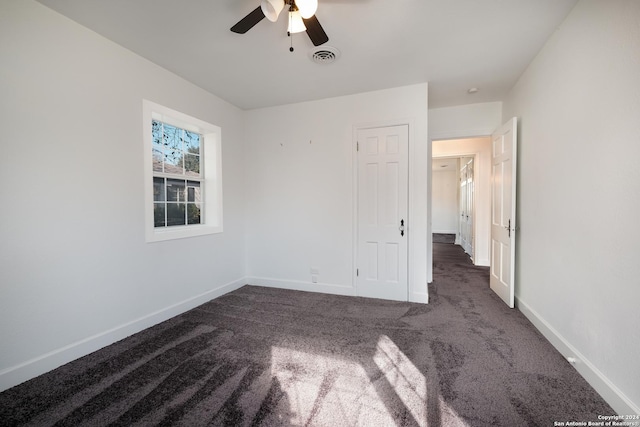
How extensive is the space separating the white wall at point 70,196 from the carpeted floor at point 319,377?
0.25 m

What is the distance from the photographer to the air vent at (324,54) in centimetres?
252

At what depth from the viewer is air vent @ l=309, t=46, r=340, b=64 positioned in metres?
2.52

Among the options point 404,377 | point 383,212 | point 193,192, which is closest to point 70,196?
point 193,192

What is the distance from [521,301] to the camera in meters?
3.05

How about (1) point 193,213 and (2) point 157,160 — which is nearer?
(2) point 157,160

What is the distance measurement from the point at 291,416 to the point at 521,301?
2887 mm

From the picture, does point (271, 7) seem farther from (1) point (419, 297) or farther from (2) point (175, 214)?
(1) point (419, 297)

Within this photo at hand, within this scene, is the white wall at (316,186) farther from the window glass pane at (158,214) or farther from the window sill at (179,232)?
the window glass pane at (158,214)

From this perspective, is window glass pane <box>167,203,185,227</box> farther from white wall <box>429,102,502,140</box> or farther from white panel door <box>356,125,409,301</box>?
white wall <box>429,102,502,140</box>

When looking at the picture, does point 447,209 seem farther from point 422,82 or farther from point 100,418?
point 100,418

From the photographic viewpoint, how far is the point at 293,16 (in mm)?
1983

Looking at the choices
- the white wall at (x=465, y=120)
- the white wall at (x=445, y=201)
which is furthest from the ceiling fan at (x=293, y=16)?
the white wall at (x=445, y=201)

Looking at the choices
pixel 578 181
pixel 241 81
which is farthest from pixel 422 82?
pixel 241 81

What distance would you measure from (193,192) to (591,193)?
393cm
